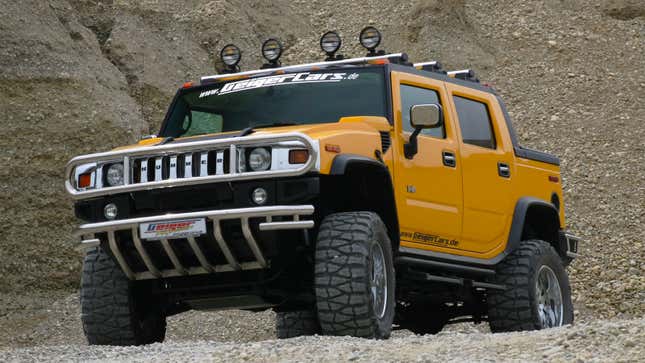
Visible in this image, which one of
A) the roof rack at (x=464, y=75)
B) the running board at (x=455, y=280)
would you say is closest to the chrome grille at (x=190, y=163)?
the running board at (x=455, y=280)

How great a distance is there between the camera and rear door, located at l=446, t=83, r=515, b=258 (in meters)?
9.68

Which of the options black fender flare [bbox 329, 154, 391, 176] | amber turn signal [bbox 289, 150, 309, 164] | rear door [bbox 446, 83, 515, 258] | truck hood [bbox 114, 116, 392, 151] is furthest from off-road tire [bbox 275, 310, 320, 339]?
amber turn signal [bbox 289, 150, 309, 164]

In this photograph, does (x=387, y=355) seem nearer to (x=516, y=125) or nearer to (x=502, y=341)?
(x=502, y=341)

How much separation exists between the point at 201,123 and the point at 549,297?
3.38 m

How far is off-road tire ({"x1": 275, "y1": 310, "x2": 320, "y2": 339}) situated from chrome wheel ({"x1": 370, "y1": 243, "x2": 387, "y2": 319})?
10.7 feet

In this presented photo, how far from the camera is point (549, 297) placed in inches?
421

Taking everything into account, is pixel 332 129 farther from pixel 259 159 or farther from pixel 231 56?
pixel 231 56

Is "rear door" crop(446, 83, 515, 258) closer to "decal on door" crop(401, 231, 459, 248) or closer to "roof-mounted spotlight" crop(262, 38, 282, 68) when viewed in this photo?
"decal on door" crop(401, 231, 459, 248)

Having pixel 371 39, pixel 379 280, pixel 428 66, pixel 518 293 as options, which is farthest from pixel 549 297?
pixel 379 280

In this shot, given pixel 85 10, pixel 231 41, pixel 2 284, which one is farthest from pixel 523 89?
pixel 2 284

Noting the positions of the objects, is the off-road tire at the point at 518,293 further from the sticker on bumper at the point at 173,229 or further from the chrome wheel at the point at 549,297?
the sticker on bumper at the point at 173,229

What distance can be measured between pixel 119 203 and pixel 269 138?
1.15m

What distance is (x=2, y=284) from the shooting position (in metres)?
18.1

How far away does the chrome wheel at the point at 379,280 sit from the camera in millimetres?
8016
